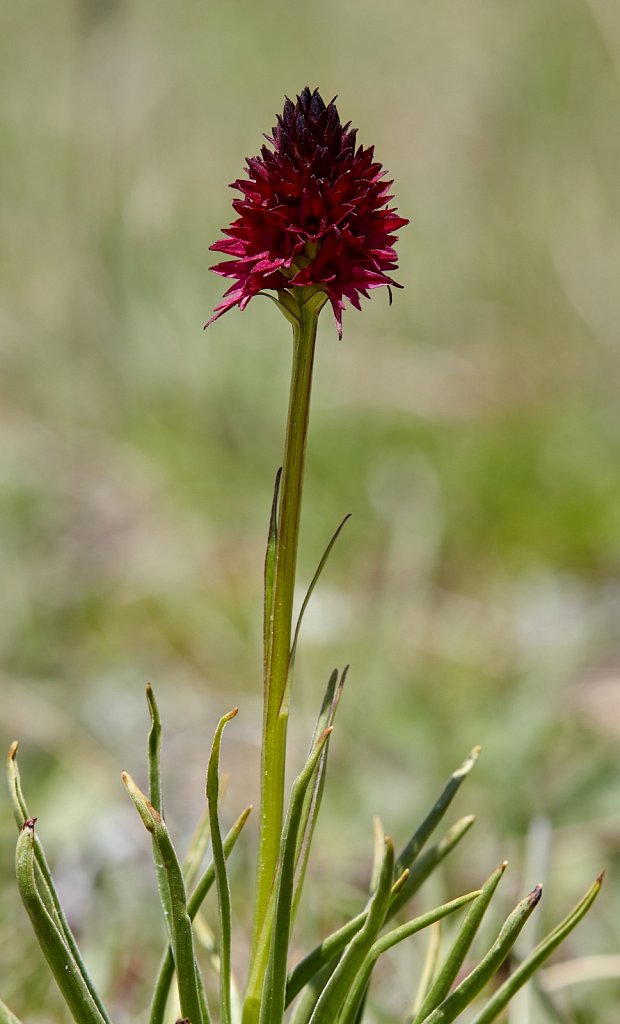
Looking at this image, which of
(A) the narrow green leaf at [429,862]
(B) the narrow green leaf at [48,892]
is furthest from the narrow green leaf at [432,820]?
(B) the narrow green leaf at [48,892]

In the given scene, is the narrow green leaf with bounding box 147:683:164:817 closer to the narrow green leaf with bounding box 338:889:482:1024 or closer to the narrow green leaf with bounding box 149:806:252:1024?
the narrow green leaf with bounding box 149:806:252:1024

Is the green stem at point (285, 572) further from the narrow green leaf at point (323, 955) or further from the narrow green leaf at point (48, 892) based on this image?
the narrow green leaf at point (48, 892)

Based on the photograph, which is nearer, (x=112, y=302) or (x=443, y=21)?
(x=112, y=302)

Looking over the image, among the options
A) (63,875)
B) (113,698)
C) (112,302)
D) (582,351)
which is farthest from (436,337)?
(63,875)

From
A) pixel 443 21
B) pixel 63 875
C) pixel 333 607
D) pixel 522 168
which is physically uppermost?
pixel 443 21

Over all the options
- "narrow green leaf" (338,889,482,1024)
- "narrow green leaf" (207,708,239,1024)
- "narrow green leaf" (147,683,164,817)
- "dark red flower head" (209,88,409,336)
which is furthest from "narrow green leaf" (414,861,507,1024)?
"dark red flower head" (209,88,409,336)

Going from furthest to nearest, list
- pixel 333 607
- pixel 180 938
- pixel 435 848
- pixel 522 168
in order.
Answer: pixel 522 168
pixel 333 607
pixel 435 848
pixel 180 938

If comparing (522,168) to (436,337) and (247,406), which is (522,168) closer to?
(436,337)
